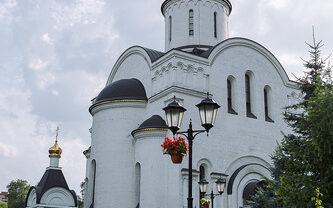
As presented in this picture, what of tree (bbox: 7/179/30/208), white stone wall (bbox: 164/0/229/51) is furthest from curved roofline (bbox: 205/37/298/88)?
tree (bbox: 7/179/30/208)

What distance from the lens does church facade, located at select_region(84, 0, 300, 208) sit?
1875 centimetres

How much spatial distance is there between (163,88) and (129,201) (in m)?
5.69

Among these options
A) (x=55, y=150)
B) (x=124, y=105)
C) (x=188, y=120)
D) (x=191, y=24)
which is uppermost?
(x=191, y=24)

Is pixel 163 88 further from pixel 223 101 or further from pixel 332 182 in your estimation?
pixel 332 182

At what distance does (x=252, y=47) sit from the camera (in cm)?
2288

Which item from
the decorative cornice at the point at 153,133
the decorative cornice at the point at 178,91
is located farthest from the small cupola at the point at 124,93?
the decorative cornice at the point at 153,133

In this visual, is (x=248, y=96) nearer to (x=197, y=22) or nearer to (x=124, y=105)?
(x=197, y=22)

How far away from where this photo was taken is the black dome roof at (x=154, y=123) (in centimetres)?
1880

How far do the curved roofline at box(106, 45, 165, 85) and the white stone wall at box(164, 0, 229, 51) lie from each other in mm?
2359

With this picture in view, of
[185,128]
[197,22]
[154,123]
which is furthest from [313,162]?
[197,22]

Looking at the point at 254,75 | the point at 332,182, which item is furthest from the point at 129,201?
the point at 332,182

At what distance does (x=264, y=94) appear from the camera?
22.9 metres

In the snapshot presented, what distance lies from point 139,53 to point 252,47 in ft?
20.9

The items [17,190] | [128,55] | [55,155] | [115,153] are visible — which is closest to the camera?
[115,153]
